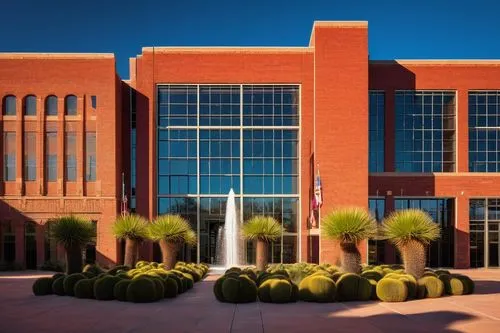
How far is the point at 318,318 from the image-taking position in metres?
15.0

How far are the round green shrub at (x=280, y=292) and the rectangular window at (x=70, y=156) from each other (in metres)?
24.0

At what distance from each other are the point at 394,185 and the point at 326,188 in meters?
5.53

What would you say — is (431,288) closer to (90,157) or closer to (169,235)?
(169,235)

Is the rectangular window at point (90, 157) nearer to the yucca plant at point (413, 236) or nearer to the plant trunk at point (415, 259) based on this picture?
the yucca plant at point (413, 236)

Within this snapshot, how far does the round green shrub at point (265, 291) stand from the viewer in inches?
707

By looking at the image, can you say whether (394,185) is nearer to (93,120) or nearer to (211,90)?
(211,90)

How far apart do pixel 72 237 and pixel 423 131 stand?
2762cm

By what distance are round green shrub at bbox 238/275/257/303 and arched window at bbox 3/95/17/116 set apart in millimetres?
26986

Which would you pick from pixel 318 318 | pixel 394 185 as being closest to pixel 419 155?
pixel 394 185

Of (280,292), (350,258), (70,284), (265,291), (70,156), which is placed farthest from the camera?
(70,156)

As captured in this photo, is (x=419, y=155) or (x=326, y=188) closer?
(x=326, y=188)

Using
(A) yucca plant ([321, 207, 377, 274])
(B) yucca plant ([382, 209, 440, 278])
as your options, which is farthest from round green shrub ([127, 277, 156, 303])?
(B) yucca plant ([382, 209, 440, 278])

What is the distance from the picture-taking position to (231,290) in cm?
1791

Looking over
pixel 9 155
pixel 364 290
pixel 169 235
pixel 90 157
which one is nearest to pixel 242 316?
pixel 364 290
